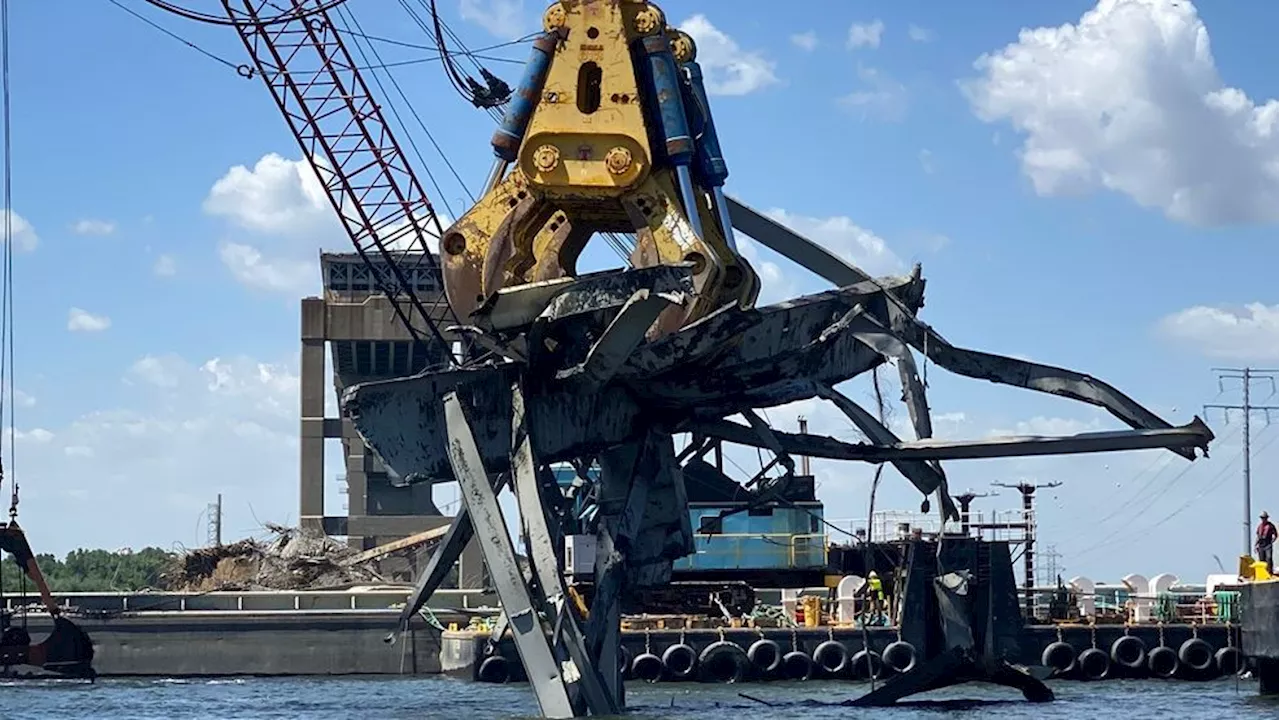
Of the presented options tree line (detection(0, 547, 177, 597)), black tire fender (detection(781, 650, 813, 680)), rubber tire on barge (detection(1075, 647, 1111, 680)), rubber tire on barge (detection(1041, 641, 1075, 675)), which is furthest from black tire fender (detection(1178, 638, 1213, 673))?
tree line (detection(0, 547, 177, 597))

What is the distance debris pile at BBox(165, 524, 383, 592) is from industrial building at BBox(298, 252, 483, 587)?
3.36m

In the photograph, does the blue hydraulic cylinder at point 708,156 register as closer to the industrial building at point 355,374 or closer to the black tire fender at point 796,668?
the black tire fender at point 796,668

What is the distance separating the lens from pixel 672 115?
4256 centimetres

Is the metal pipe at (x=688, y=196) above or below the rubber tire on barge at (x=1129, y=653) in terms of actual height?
above

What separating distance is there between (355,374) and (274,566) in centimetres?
1786

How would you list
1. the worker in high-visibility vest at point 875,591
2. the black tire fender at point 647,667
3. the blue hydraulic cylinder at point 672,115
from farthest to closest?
the worker in high-visibility vest at point 875,591
the black tire fender at point 647,667
the blue hydraulic cylinder at point 672,115

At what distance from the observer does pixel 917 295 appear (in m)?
45.6

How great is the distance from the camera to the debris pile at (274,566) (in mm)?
83000

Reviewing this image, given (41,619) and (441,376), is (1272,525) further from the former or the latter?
(41,619)

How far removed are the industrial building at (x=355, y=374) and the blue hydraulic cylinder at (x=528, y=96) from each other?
4299cm

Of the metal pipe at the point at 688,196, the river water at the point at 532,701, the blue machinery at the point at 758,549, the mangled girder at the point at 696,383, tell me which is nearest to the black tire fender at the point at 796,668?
the river water at the point at 532,701

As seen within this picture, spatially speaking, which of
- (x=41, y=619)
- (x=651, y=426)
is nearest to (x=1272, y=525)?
(x=651, y=426)

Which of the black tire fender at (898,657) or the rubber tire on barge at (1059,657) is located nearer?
the black tire fender at (898,657)

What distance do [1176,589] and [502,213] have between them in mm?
46571
